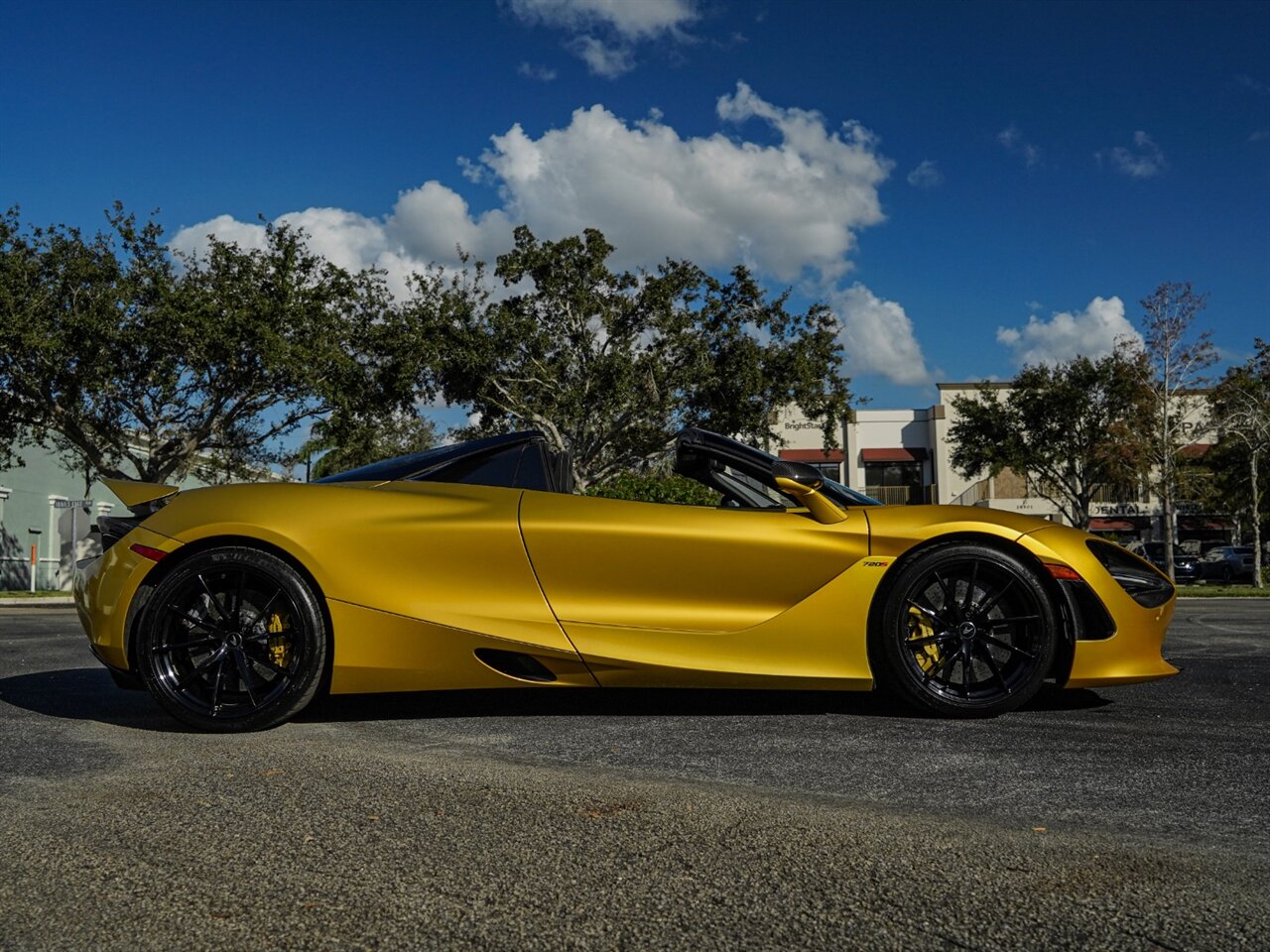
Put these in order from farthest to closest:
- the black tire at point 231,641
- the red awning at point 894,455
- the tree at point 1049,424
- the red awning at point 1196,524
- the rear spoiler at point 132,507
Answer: the red awning at point 894,455 < the red awning at point 1196,524 < the tree at point 1049,424 < the rear spoiler at point 132,507 < the black tire at point 231,641

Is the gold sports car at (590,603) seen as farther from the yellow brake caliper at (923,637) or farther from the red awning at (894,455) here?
the red awning at (894,455)

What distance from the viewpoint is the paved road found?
1.95 meters

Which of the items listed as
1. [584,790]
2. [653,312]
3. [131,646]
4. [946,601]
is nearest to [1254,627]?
[946,601]

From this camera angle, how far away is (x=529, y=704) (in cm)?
471

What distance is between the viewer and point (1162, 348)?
97.1ft

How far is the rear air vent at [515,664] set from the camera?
13.5ft

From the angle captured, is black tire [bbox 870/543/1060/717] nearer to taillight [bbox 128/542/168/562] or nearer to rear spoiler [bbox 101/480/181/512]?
taillight [bbox 128/542/168/562]

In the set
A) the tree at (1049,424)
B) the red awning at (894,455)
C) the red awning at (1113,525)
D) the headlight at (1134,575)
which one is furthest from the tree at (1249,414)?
the headlight at (1134,575)

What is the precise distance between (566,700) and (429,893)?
2684mm

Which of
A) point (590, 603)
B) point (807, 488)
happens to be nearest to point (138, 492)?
point (590, 603)

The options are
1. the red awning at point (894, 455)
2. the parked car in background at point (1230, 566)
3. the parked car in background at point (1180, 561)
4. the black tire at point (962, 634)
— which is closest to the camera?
the black tire at point (962, 634)

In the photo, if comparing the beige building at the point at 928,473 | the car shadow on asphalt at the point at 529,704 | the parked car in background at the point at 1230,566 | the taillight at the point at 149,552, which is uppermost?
the beige building at the point at 928,473

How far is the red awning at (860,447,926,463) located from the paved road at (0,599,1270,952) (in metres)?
54.5

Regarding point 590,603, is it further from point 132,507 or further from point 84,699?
point 84,699
